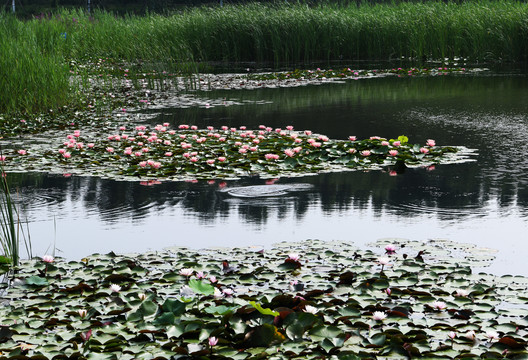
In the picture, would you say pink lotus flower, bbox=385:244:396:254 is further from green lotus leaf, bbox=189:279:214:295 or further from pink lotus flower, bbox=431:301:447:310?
green lotus leaf, bbox=189:279:214:295

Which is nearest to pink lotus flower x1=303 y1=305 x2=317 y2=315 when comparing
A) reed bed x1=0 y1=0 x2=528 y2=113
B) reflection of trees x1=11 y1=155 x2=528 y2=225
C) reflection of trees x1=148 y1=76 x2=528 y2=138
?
reflection of trees x1=11 y1=155 x2=528 y2=225

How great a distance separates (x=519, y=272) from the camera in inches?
165

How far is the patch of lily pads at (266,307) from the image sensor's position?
10.5 ft

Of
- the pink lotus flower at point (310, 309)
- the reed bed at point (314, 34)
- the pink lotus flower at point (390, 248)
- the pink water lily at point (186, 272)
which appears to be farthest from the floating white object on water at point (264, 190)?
the reed bed at point (314, 34)

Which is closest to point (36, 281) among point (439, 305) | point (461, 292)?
point (439, 305)

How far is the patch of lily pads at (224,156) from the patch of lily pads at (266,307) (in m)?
2.72

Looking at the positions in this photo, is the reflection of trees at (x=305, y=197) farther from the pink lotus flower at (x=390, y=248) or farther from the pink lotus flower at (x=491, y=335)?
the pink lotus flower at (x=491, y=335)

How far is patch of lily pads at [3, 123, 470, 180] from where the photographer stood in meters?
7.30

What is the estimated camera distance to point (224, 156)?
788cm

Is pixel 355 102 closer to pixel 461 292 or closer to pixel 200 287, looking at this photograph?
pixel 461 292

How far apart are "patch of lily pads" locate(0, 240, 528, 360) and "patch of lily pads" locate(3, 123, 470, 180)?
2721mm

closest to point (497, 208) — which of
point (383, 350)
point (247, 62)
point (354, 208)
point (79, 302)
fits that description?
point (354, 208)

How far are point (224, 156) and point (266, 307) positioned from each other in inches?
173

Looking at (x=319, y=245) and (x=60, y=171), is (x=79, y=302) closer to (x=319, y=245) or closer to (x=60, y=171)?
(x=319, y=245)
